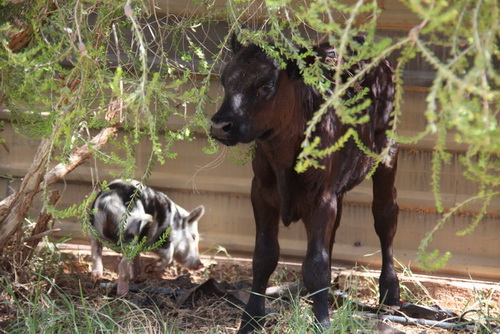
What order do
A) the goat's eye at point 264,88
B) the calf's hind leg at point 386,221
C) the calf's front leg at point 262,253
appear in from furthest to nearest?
1. the calf's hind leg at point 386,221
2. the calf's front leg at point 262,253
3. the goat's eye at point 264,88

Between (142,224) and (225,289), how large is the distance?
111 centimetres

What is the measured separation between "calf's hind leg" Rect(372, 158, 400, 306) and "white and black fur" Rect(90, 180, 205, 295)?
1724 millimetres

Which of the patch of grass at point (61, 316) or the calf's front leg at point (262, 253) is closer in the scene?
the patch of grass at point (61, 316)

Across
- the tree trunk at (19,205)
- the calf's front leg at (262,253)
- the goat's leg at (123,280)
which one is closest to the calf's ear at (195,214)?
the goat's leg at (123,280)

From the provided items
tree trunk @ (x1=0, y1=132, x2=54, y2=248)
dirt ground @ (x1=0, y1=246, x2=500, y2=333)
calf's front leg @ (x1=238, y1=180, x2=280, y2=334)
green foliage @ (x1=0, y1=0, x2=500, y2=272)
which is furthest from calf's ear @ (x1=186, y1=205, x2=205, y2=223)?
tree trunk @ (x1=0, y1=132, x2=54, y2=248)

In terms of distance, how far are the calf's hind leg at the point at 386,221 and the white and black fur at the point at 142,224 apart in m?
1.72

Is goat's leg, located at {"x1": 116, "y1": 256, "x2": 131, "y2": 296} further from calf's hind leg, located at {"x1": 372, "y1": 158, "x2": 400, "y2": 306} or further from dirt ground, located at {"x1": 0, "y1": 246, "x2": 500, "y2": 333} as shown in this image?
calf's hind leg, located at {"x1": 372, "y1": 158, "x2": 400, "y2": 306}

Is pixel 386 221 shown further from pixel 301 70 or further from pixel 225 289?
pixel 301 70

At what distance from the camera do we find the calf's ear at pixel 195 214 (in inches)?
262

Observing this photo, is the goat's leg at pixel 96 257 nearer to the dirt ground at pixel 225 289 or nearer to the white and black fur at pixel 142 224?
the white and black fur at pixel 142 224

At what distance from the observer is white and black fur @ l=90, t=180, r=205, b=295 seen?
607 centimetres

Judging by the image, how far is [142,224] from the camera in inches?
248

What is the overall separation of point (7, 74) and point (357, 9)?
2.59 metres

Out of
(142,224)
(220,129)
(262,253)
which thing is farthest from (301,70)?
(142,224)
